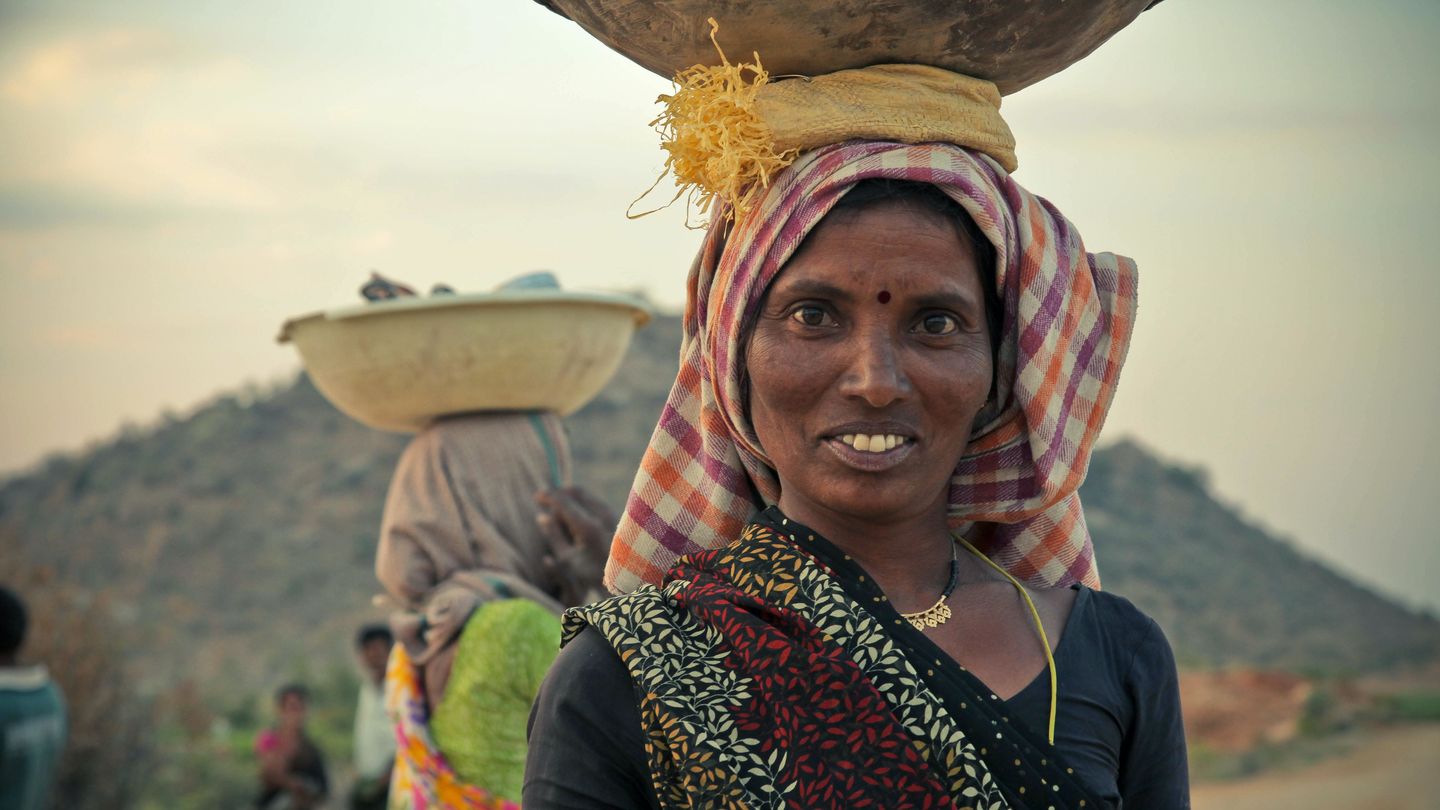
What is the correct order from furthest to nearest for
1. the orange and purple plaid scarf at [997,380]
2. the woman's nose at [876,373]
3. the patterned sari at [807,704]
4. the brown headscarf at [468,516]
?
the brown headscarf at [468,516]
the orange and purple plaid scarf at [997,380]
the woman's nose at [876,373]
the patterned sari at [807,704]

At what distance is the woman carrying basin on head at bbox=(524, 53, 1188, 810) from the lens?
1.81 metres

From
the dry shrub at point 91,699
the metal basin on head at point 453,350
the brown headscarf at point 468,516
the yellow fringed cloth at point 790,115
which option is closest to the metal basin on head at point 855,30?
the yellow fringed cloth at point 790,115

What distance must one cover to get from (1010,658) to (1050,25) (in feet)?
2.90

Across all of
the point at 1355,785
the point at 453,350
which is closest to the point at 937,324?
the point at 453,350

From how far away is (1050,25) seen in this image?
2.07 meters

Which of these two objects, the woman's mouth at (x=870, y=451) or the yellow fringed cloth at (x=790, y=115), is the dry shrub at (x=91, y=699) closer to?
the yellow fringed cloth at (x=790, y=115)

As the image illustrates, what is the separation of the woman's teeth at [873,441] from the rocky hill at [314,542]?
876 inches

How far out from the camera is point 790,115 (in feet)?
6.70

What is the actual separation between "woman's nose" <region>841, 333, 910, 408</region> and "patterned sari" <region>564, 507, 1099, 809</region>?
241 mm

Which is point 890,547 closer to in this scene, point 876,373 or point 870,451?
point 870,451

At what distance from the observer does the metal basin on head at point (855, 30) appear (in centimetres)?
200

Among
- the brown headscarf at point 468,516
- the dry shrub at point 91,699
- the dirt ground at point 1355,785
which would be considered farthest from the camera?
the dirt ground at point 1355,785

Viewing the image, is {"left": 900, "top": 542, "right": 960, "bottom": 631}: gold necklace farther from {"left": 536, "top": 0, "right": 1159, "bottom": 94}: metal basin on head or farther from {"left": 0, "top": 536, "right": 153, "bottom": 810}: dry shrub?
{"left": 0, "top": 536, "right": 153, "bottom": 810}: dry shrub

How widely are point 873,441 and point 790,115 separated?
473 mm
